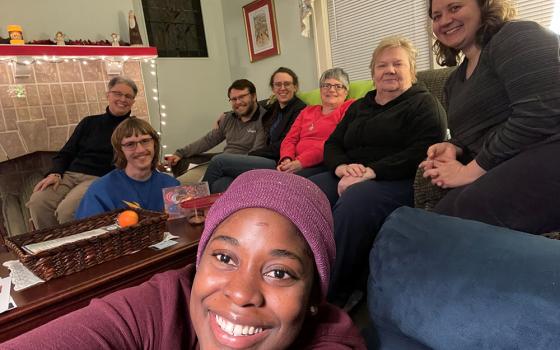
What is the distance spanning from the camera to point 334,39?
329 cm

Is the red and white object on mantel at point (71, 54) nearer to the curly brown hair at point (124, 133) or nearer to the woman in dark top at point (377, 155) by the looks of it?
the curly brown hair at point (124, 133)

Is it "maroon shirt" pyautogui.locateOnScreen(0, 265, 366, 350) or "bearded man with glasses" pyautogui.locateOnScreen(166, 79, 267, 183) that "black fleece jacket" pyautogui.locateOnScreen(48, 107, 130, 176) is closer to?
"bearded man with glasses" pyautogui.locateOnScreen(166, 79, 267, 183)

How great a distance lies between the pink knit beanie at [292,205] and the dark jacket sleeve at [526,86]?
755 mm

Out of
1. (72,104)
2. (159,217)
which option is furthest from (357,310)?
(72,104)

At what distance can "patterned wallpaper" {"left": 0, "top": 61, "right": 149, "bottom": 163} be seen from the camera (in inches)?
112

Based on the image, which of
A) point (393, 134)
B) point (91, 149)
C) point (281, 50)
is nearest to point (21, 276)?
point (393, 134)

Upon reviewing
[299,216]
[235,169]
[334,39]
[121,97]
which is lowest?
[235,169]

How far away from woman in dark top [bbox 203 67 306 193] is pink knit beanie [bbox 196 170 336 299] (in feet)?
6.09

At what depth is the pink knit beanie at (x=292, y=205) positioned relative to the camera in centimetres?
64

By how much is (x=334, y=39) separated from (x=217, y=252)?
302cm

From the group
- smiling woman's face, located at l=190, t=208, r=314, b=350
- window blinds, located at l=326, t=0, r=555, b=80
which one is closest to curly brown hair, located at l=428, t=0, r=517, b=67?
smiling woman's face, located at l=190, t=208, r=314, b=350

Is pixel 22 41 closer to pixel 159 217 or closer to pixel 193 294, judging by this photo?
pixel 159 217

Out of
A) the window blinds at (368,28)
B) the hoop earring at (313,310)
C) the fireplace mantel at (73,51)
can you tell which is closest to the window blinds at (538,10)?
the window blinds at (368,28)

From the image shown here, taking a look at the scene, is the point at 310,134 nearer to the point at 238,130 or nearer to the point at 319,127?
the point at 319,127
